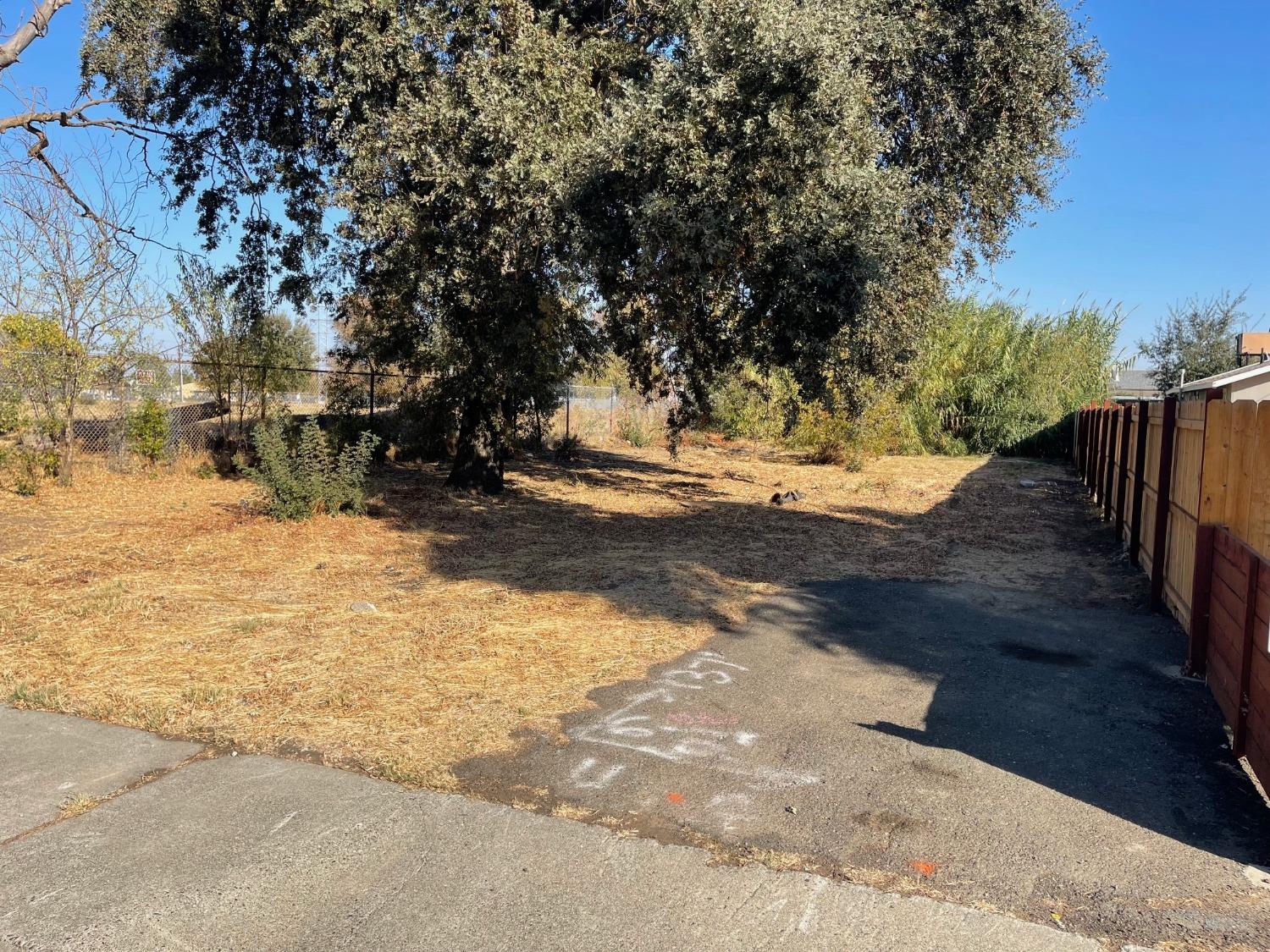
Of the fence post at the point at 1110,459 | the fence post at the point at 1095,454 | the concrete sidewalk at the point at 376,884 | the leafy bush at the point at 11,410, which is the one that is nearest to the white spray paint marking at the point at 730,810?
the concrete sidewalk at the point at 376,884

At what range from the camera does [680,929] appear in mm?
3088

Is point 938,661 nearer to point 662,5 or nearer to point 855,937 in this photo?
point 855,937

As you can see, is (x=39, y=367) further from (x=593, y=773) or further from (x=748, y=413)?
(x=748, y=413)

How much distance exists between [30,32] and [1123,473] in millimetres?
16438

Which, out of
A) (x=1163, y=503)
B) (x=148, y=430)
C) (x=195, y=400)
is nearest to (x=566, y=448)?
(x=195, y=400)

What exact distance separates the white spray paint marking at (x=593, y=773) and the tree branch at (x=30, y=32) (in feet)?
47.4

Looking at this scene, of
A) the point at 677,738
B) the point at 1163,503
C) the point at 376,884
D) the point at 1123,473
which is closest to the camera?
the point at 376,884

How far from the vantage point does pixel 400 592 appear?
800cm

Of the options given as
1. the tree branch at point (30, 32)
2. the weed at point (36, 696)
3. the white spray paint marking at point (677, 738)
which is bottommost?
the white spray paint marking at point (677, 738)

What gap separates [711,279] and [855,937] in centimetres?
719

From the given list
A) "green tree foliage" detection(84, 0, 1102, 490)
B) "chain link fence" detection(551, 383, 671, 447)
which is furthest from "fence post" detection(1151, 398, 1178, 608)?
"chain link fence" detection(551, 383, 671, 447)

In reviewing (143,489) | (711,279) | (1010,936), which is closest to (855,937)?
(1010,936)

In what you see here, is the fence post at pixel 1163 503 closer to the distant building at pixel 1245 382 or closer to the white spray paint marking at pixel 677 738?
the white spray paint marking at pixel 677 738

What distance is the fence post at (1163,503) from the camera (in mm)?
7723
